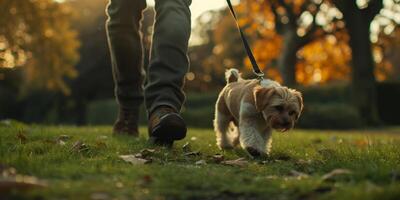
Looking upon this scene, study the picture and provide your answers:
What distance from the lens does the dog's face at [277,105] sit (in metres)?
4.58

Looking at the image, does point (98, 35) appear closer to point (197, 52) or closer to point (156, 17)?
point (197, 52)

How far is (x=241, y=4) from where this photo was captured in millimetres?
26938

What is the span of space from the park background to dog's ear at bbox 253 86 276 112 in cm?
950

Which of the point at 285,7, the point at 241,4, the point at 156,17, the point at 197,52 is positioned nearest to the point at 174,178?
the point at 156,17

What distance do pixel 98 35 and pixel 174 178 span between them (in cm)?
3456

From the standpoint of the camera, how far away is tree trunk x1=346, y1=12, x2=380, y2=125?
21.8m

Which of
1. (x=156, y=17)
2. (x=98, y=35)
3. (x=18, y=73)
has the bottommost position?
(x=18, y=73)

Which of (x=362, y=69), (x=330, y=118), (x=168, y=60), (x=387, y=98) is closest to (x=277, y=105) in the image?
(x=168, y=60)

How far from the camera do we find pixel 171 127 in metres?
4.06

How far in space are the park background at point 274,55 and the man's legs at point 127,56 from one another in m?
8.29

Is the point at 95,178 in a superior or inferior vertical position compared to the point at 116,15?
inferior

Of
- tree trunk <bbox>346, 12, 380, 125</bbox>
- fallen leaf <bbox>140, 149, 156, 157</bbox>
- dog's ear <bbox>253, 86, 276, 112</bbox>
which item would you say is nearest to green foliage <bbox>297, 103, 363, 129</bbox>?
tree trunk <bbox>346, 12, 380, 125</bbox>

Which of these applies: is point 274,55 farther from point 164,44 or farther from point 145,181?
point 145,181

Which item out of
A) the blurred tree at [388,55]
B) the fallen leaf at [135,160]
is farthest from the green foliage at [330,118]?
the fallen leaf at [135,160]
